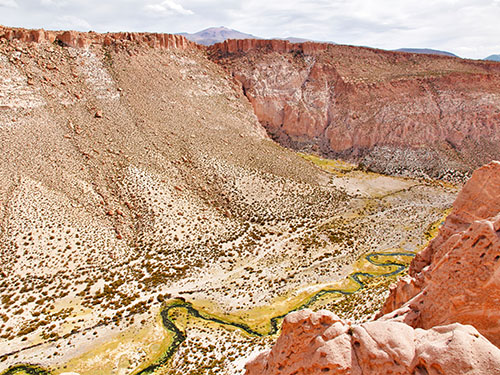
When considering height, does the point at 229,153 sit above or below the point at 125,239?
above

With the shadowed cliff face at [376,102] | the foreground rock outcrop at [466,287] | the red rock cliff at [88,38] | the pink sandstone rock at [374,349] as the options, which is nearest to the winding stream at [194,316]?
the pink sandstone rock at [374,349]

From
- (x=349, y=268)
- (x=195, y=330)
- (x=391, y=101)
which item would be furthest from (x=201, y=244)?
(x=391, y=101)

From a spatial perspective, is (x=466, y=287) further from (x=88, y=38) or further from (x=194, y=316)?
(x=88, y=38)

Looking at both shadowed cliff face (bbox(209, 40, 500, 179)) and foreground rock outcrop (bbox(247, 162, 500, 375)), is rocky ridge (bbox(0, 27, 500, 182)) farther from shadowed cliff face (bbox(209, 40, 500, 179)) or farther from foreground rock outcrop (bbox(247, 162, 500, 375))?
foreground rock outcrop (bbox(247, 162, 500, 375))

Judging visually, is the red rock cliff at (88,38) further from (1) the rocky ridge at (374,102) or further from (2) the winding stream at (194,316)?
(2) the winding stream at (194,316)

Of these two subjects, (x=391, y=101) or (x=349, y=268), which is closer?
(x=349, y=268)

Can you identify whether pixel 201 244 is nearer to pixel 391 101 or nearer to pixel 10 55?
pixel 10 55
